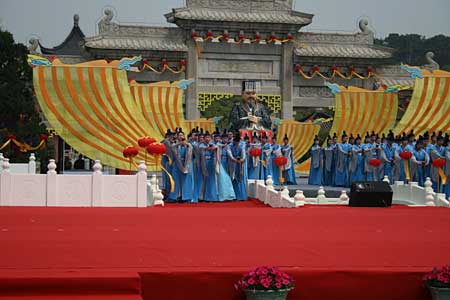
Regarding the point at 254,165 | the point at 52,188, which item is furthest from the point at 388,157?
the point at 52,188

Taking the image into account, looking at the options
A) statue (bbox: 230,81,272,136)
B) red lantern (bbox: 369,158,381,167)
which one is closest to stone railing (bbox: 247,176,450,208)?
red lantern (bbox: 369,158,381,167)

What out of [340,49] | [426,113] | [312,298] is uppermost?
[340,49]

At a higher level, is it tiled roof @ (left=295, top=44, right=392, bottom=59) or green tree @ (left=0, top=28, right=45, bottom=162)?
tiled roof @ (left=295, top=44, right=392, bottom=59)

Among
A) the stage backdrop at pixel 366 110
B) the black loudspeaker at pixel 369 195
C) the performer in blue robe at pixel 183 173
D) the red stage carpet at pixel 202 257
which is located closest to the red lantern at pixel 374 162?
the black loudspeaker at pixel 369 195

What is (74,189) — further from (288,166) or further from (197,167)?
(288,166)

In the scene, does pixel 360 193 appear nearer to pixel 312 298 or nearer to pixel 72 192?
pixel 72 192

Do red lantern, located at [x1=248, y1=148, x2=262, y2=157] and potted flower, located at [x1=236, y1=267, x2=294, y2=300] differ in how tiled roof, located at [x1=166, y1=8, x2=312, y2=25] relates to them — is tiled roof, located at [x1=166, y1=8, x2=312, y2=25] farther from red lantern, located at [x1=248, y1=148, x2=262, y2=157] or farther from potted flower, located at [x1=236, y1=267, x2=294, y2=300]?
potted flower, located at [x1=236, y1=267, x2=294, y2=300]

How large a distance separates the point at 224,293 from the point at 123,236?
1.48m

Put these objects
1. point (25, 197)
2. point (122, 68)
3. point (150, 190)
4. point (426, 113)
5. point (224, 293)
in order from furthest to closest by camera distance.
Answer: point (426, 113)
point (122, 68)
point (150, 190)
point (25, 197)
point (224, 293)

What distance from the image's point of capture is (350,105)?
19.9 m

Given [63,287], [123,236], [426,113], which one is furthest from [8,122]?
[63,287]

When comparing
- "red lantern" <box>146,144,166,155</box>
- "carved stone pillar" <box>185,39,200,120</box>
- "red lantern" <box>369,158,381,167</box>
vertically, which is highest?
"carved stone pillar" <box>185,39,200,120</box>

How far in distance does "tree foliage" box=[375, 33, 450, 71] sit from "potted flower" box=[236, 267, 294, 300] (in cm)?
4054

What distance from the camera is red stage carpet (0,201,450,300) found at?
496 centimetres
